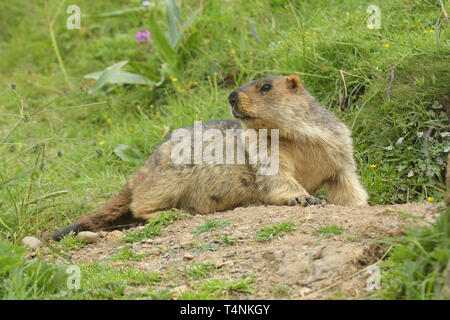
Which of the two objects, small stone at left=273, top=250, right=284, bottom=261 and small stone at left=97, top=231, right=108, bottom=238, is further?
small stone at left=97, top=231, right=108, bottom=238

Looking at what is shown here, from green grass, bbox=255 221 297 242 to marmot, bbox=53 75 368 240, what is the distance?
0.73 metres

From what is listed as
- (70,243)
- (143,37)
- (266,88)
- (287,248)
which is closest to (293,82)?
(266,88)

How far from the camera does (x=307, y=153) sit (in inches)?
200

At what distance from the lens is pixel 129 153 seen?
6.74m

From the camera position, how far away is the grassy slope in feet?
17.3

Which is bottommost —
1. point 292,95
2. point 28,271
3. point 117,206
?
point 117,206

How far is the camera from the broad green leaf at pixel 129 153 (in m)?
6.65

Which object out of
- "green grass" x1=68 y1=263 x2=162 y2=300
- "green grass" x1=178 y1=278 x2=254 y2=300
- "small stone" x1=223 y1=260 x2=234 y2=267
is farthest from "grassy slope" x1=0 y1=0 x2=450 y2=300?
"green grass" x1=178 y1=278 x2=254 y2=300

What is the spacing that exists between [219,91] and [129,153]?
140 cm

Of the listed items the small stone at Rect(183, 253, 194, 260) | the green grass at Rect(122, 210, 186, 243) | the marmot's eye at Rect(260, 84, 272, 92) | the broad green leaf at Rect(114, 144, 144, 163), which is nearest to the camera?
the small stone at Rect(183, 253, 194, 260)

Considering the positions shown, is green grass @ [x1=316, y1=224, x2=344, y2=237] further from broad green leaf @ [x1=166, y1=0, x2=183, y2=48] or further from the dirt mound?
broad green leaf @ [x1=166, y1=0, x2=183, y2=48]
